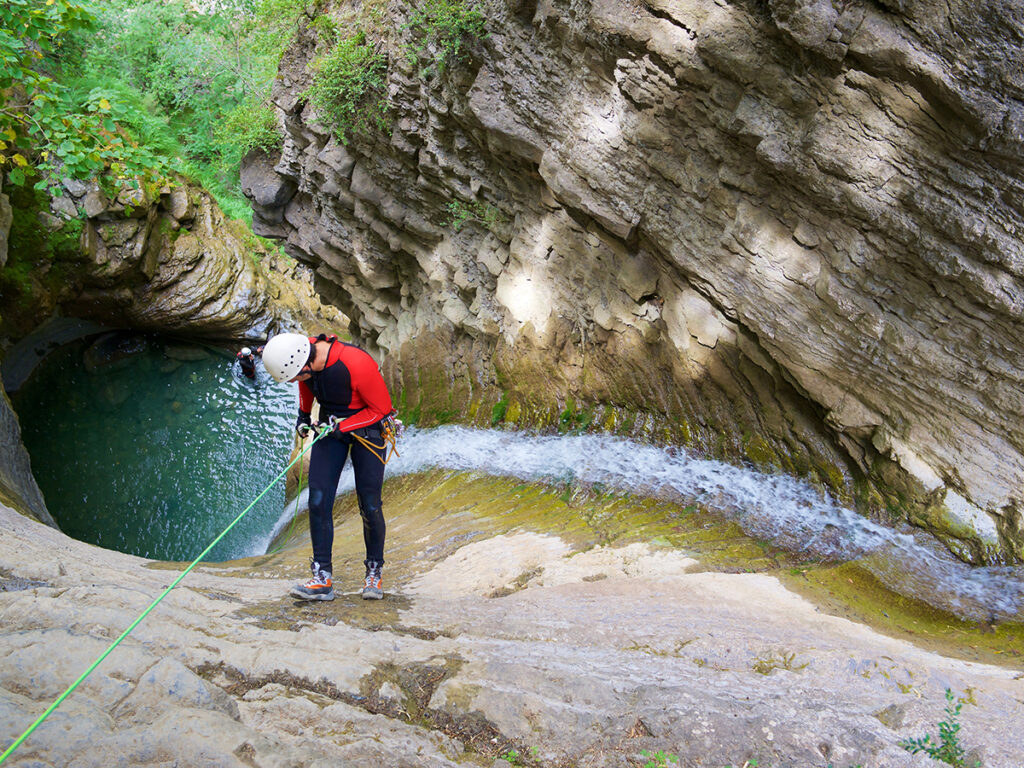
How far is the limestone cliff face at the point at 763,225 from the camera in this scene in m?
5.04

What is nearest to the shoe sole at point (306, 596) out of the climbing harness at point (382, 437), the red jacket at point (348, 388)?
the climbing harness at point (382, 437)

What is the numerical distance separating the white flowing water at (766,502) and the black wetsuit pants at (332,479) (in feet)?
11.0

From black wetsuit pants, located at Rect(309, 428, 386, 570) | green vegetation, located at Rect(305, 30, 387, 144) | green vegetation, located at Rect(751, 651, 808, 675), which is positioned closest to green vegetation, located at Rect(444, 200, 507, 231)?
green vegetation, located at Rect(305, 30, 387, 144)

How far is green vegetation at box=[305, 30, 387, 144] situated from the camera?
32.9 feet

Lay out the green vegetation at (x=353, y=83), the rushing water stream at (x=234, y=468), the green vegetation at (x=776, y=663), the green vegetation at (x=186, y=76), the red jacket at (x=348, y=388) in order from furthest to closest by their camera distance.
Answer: the green vegetation at (x=186, y=76) < the green vegetation at (x=353, y=83) < the rushing water stream at (x=234, y=468) < the red jacket at (x=348, y=388) < the green vegetation at (x=776, y=663)

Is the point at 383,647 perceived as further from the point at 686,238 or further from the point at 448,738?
the point at 686,238

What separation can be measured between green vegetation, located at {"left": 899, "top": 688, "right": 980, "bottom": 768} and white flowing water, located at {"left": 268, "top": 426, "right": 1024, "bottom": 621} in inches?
98.5

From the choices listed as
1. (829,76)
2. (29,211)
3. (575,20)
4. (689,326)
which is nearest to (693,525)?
(689,326)

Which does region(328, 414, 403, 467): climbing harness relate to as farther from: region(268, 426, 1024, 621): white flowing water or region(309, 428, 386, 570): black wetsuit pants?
region(268, 426, 1024, 621): white flowing water

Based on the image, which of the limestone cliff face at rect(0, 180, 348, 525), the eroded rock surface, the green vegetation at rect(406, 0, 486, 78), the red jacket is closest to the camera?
the eroded rock surface

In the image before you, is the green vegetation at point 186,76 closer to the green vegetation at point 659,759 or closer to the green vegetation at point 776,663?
the green vegetation at point 776,663

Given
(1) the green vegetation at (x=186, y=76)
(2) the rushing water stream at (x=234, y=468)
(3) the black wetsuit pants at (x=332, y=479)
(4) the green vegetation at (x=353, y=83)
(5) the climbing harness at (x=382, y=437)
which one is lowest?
(2) the rushing water stream at (x=234, y=468)

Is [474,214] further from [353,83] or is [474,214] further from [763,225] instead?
[763,225]

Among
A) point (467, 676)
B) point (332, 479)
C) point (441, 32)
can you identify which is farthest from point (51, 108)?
point (467, 676)
